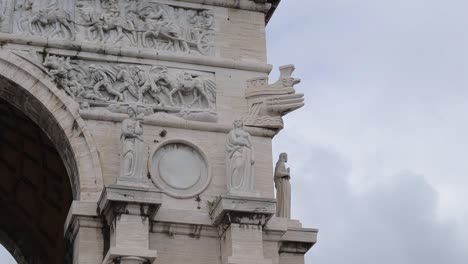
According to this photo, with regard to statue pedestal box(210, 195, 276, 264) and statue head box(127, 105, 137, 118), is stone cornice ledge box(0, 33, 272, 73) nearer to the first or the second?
statue head box(127, 105, 137, 118)

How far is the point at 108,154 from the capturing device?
15.3 m

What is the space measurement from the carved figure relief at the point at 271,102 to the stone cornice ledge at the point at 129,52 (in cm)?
37

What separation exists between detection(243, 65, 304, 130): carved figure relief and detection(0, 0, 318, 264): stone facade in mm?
22

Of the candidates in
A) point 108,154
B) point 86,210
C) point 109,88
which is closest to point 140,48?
point 109,88

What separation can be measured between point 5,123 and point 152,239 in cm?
447

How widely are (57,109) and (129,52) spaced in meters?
1.54

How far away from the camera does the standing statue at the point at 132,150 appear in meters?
14.8

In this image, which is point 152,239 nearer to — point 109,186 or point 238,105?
point 109,186

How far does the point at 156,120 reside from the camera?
15633mm

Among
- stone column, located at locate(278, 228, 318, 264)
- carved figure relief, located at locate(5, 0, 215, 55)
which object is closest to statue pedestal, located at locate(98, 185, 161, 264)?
stone column, located at locate(278, 228, 318, 264)

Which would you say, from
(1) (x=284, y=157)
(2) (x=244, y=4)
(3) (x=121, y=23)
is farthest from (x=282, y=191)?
(3) (x=121, y=23)

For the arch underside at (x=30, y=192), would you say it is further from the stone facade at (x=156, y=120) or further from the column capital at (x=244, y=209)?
the column capital at (x=244, y=209)

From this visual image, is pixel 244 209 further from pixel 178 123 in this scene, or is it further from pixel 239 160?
pixel 178 123

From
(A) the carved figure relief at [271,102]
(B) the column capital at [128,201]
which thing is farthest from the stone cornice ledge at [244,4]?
(B) the column capital at [128,201]
